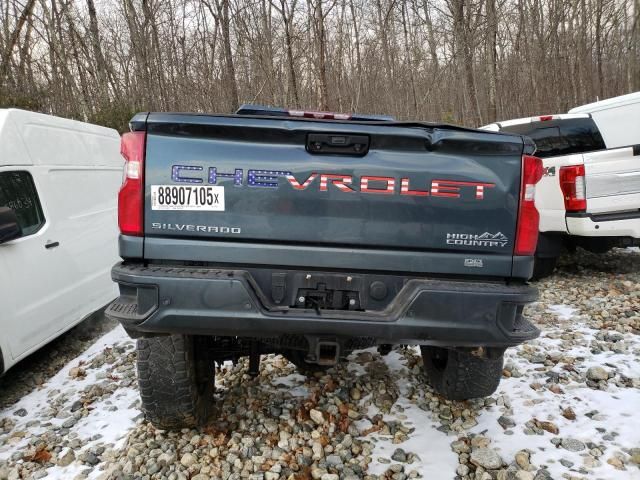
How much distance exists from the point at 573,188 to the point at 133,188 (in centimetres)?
486

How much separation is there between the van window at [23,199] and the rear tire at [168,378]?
7.33 ft

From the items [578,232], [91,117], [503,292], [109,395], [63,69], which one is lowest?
[109,395]

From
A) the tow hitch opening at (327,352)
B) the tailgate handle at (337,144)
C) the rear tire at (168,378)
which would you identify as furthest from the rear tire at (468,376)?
the rear tire at (168,378)

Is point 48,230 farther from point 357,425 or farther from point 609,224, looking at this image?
point 609,224

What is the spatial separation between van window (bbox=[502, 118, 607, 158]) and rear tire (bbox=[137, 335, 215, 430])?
203 inches

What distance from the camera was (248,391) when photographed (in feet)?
10.6

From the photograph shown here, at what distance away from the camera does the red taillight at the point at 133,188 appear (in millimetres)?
2080

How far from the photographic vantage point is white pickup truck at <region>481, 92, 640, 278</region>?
4.94 m

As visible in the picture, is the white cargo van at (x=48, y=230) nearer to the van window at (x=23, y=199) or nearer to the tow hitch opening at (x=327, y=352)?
the van window at (x=23, y=199)

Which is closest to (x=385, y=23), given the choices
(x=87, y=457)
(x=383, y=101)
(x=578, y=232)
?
(x=383, y=101)

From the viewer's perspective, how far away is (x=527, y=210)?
2.17 m

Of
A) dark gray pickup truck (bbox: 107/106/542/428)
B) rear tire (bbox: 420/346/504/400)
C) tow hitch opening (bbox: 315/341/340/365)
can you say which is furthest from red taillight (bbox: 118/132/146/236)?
rear tire (bbox: 420/346/504/400)

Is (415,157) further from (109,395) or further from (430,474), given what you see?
(109,395)

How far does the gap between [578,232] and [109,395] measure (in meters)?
5.06
